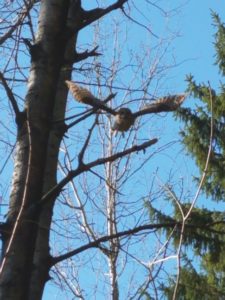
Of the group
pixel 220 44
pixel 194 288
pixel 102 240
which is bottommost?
pixel 102 240

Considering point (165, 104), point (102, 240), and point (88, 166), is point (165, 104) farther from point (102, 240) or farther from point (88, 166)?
point (102, 240)

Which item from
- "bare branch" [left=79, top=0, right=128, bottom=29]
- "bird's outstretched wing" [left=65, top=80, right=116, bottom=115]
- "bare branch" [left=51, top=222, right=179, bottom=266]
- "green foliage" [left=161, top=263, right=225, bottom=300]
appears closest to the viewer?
"bird's outstretched wing" [left=65, top=80, right=116, bottom=115]

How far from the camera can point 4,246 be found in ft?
8.48

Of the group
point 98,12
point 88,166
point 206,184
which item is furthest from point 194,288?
point 88,166

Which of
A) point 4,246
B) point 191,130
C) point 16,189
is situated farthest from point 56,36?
point 191,130

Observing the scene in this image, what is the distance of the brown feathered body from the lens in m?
2.44

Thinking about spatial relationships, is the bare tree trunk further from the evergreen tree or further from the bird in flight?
the evergreen tree

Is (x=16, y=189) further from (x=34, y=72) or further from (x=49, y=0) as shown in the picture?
(x=49, y=0)

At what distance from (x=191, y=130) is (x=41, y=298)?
7418mm

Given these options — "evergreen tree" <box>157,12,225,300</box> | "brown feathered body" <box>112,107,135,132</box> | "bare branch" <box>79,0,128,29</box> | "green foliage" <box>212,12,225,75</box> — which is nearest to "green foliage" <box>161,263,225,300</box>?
"evergreen tree" <box>157,12,225,300</box>

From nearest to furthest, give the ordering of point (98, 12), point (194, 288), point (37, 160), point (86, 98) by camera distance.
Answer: point (86, 98) < point (37, 160) < point (98, 12) < point (194, 288)

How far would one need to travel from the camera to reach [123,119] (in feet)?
8.02

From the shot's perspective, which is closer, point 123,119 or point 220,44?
point 123,119

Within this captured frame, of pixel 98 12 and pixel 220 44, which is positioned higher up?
pixel 220 44
